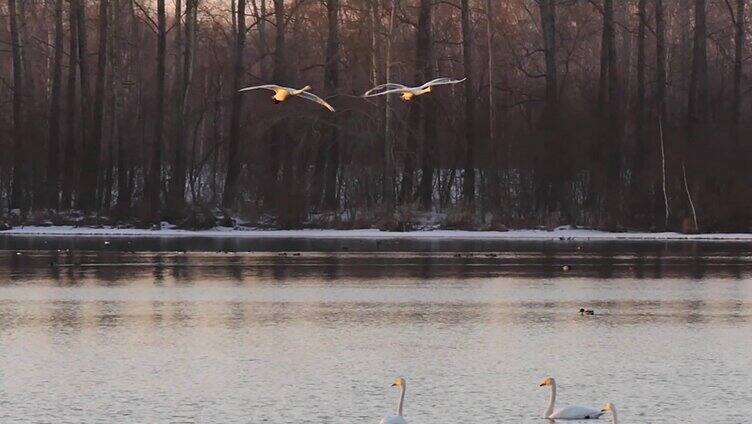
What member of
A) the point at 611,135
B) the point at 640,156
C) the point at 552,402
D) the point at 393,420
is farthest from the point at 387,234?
the point at 393,420

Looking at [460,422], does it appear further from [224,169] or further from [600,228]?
[224,169]

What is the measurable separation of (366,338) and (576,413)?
23.4 ft

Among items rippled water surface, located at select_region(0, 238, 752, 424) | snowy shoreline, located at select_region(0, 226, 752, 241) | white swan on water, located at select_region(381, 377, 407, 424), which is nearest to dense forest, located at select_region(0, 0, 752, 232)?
snowy shoreline, located at select_region(0, 226, 752, 241)

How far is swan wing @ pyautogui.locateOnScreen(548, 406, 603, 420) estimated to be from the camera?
50.1 ft

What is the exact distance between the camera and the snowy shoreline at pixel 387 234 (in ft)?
157

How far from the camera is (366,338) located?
22062 mm

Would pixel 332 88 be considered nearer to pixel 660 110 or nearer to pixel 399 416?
pixel 660 110

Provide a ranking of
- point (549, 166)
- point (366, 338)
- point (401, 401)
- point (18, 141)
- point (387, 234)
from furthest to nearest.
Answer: point (18, 141) < point (549, 166) < point (387, 234) < point (366, 338) < point (401, 401)

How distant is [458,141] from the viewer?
55.1 metres

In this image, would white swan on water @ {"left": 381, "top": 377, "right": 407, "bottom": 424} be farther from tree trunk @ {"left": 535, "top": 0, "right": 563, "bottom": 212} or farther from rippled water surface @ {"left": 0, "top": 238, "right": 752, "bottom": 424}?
tree trunk @ {"left": 535, "top": 0, "right": 563, "bottom": 212}

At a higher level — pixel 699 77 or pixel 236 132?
pixel 699 77

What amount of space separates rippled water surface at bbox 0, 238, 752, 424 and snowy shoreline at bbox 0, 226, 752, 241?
8.67m

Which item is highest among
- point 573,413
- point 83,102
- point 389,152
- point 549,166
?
point 83,102

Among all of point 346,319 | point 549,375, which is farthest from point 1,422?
point 346,319
